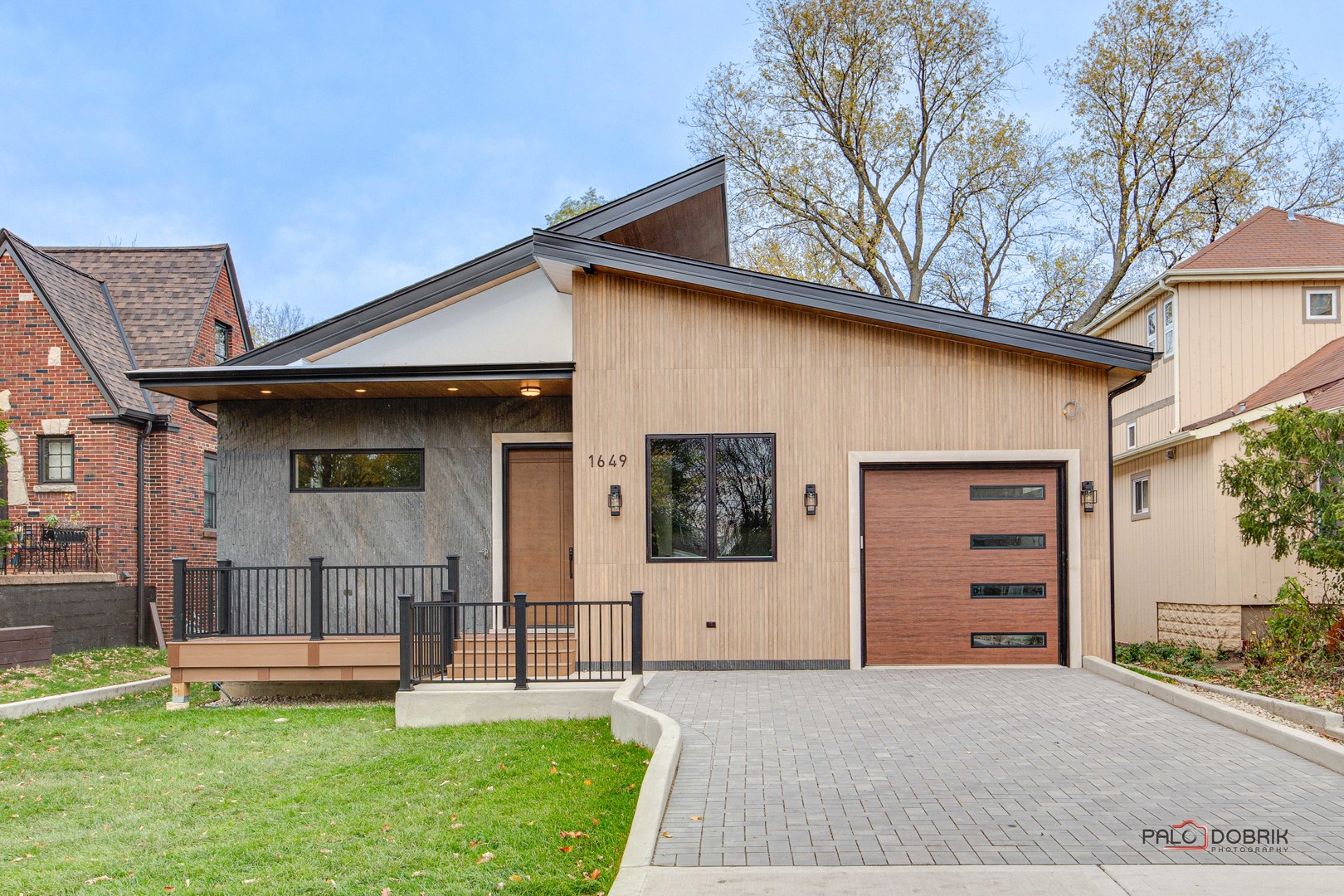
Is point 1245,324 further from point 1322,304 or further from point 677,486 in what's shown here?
point 677,486

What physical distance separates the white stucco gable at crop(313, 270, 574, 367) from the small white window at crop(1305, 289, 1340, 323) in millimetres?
12251

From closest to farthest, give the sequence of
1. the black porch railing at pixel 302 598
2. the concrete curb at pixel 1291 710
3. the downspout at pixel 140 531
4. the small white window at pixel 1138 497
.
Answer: the concrete curb at pixel 1291 710
the black porch railing at pixel 302 598
the small white window at pixel 1138 497
the downspout at pixel 140 531

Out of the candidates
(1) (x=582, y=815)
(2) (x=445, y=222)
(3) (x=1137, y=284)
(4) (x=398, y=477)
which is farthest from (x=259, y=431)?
(2) (x=445, y=222)

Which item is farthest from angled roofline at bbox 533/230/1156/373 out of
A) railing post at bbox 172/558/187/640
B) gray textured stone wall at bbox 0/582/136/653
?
gray textured stone wall at bbox 0/582/136/653

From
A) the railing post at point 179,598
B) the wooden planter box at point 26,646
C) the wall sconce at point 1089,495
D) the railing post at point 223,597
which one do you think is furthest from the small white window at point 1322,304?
the wooden planter box at point 26,646

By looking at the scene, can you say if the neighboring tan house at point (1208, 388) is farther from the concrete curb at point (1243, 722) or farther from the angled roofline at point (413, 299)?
the angled roofline at point (413, 299)

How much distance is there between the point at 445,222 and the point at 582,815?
12288 centimetres

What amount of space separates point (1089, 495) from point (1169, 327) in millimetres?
8082

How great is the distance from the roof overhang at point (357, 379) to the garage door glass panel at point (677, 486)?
1297mm

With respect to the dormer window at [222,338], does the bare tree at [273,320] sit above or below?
above

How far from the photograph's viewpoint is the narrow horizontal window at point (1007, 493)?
420 inches

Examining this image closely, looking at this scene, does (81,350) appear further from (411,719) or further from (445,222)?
(445,222)

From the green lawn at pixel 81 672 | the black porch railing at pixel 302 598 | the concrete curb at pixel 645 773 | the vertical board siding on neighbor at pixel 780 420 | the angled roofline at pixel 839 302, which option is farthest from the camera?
the green lawn at pixel 81 672

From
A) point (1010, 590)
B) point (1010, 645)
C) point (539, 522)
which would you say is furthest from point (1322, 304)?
point (539, 522)
